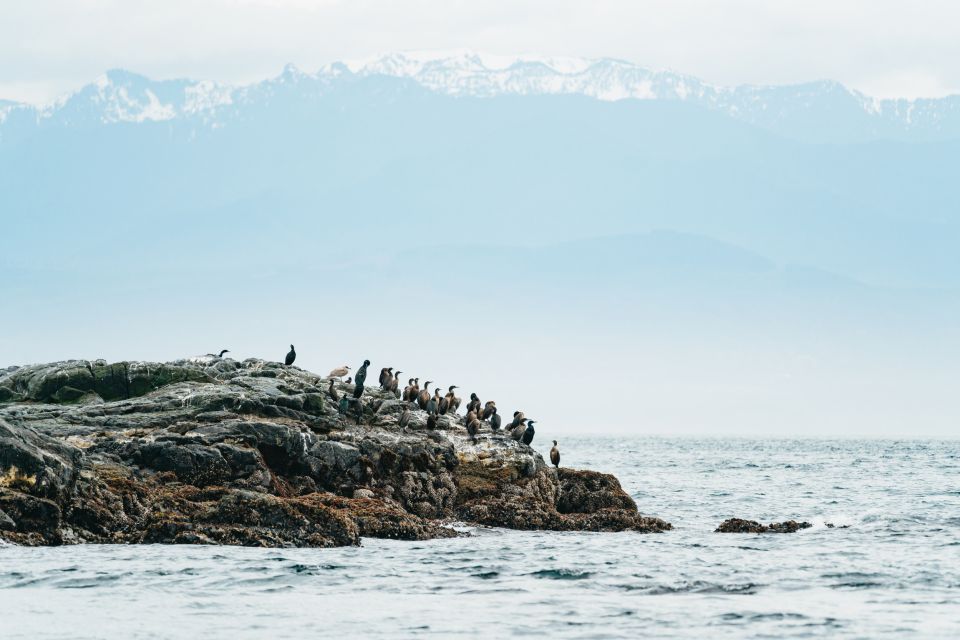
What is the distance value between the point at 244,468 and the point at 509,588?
484 inches

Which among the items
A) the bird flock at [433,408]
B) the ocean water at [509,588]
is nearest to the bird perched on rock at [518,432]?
the bird flock at [433,408]

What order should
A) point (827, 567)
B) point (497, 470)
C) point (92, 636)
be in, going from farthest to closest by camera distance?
point (497, 470), point (827, 567), point (92, 636)

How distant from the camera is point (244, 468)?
37.8 m

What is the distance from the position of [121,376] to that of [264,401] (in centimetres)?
717

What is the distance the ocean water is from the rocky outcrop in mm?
1367

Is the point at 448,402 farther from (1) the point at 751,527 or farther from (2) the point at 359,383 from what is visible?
(1) the point at 751,527

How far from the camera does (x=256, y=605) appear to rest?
2564cm

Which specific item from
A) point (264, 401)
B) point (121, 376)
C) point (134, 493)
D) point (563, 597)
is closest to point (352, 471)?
point (264, 401)

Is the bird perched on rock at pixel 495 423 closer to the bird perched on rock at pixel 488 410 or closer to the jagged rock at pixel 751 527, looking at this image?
the bird perched on rock at pixel 488 410

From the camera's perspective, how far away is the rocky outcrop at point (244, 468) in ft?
108

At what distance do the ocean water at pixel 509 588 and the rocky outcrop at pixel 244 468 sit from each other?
1367 mm

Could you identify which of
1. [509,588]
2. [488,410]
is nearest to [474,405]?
[488,410]

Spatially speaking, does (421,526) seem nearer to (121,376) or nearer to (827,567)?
(827,567)

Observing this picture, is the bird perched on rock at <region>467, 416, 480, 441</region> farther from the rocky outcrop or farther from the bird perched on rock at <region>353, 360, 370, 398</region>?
the bird perched on rock at <region>353, 360, 370, 398</region>
